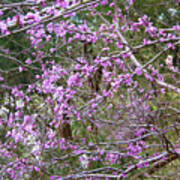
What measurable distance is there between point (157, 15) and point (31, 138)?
321 centimetres

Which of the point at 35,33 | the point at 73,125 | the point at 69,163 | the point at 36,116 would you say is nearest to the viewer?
the point at 36,116

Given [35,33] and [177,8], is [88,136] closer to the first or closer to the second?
[35,33]

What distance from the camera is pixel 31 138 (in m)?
3.15

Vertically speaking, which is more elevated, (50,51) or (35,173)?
(50,51)

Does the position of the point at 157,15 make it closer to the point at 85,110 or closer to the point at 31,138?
the point at 85,110

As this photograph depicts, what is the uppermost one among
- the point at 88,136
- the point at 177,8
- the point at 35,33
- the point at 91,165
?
the point at 177,8

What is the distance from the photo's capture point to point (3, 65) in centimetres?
344

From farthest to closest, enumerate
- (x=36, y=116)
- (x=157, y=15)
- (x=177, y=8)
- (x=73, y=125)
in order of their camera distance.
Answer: (x=157, y=15), (x=177, y=8), (x=73, y=125), (x=36, y=116)

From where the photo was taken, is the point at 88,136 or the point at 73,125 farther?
the point at 73,125

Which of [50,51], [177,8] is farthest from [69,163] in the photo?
[177,8]

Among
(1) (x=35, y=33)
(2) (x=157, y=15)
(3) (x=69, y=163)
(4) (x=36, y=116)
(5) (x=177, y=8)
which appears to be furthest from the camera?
(2) (x=157, y=15)

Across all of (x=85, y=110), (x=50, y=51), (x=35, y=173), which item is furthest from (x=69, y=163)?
(x=50, y=51)

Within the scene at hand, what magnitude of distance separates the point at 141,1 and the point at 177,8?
612 millimetres

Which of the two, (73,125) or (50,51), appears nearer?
(50,51)
